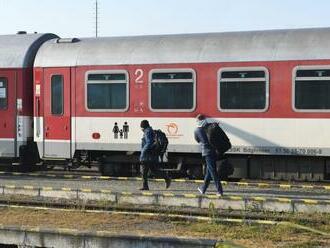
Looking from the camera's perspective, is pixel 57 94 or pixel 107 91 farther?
pixel 57 94

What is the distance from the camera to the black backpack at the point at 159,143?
15.1 metres

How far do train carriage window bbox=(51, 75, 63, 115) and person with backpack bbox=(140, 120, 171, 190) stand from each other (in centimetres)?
361

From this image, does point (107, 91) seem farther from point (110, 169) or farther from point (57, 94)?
point (110, 169)

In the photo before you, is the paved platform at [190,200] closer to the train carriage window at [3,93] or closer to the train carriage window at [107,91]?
the train carriage window at [107,91]

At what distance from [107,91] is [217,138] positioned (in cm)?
442

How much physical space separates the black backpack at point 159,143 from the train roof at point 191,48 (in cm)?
204

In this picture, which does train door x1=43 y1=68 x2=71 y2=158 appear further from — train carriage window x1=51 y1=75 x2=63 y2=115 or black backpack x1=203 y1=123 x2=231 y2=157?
black backpack x1=203 y1=123 x2=231 y2=157

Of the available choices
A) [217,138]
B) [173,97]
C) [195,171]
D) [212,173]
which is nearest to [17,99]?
[173,97]

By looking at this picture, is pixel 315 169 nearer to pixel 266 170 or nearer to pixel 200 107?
pixel 266 170

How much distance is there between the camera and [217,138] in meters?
13.6

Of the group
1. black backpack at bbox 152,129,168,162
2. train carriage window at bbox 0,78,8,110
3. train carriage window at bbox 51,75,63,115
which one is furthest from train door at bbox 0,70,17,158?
black backpack at bbox 152,129,168,162

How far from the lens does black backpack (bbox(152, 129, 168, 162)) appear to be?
15087 millimetres

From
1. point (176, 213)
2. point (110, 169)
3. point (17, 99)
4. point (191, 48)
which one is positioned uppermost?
point (191, 48)

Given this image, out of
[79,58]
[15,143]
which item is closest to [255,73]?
[79,58]
